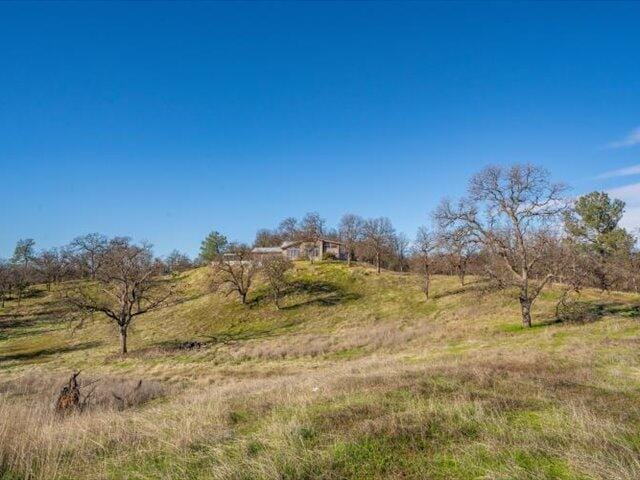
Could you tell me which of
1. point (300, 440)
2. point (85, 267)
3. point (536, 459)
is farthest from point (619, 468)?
point (85, 267)

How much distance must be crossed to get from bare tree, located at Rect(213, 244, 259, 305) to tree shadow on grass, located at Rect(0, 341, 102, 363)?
741 inches

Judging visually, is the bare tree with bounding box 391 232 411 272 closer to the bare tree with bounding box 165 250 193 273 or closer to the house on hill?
the house on hill

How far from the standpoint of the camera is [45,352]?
45312mm

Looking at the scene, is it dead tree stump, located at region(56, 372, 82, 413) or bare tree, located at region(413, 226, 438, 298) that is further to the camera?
bare tree, located at region(413, 226, 438, 298)

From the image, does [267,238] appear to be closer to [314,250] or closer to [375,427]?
[314,250]

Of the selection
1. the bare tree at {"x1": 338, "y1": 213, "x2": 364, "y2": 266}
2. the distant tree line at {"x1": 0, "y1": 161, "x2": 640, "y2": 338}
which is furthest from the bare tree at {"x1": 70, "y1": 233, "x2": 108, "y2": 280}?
the bare tree at {"x1": 338, "y1": 213, "x2": 364, "y2": 266}

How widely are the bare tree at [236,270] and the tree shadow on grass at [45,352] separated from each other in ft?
→ 61.7

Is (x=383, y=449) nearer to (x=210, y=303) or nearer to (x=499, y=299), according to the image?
(x=499, y=299)

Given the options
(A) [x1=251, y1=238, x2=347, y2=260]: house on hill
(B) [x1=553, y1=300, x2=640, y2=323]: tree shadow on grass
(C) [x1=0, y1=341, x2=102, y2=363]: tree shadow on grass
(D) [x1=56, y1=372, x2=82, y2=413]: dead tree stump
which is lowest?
(C) [x1=0, y1=341, x2=102, y2=363]: tree shadow on grass

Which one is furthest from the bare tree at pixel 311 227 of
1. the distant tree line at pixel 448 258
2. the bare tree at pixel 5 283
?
the bare tree at pixel 5 283

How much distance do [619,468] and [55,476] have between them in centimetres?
755

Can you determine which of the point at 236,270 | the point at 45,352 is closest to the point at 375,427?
the point at 45,352

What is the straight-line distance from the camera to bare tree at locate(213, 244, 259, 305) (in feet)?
194

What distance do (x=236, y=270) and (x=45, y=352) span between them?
993 inches
